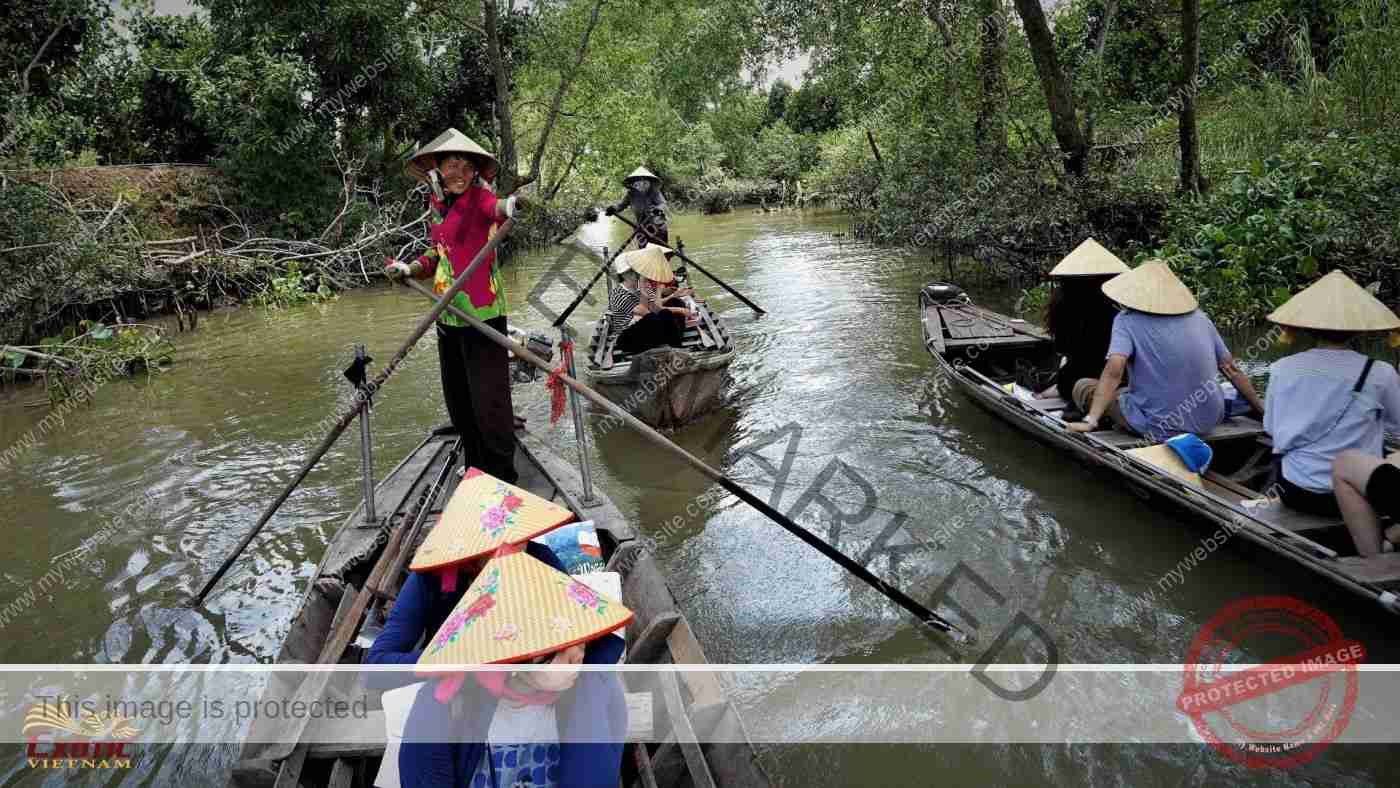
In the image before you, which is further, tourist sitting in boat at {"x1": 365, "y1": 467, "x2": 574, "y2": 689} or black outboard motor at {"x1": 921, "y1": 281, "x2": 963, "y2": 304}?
black outboard motor at {"x1": 921, "y1": 281, "x2": 963, "y2": 304}

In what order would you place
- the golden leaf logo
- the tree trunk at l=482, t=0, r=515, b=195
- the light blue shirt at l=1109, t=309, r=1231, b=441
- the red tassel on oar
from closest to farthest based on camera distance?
the golden leaf logo, the light blue shirt at l=1109, t=309, r=1231, b=441, the red tassel on oar, the tree trunk at l=482, t=0, r=515, b=195

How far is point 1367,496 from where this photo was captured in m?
3.15

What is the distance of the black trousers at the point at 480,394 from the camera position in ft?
13.7

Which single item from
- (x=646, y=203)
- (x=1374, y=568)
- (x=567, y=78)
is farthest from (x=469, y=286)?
(x=567, y=78)

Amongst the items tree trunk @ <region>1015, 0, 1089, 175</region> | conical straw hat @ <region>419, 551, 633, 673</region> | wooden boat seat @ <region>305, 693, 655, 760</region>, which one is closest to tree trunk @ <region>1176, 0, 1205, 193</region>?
tree trunk @ <region>1015, 0, 1089, 175</region>

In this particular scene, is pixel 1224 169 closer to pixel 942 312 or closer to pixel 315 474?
pixel 942 312

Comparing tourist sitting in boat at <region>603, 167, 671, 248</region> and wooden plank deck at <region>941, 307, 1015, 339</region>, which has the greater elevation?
tourist sitting in boat at <region>603, 167, 671, 248</region>

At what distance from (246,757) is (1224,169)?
420 inches

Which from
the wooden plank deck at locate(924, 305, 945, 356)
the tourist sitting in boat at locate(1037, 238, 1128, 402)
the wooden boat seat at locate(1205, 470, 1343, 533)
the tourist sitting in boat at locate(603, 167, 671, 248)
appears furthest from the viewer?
the tourist sitting in boat at locate(603, 167, 671, 248)

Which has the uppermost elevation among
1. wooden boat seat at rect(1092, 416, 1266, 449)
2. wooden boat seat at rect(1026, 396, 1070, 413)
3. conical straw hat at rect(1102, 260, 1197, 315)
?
conical straw hat at rect(1102, 260, 1197, 315)

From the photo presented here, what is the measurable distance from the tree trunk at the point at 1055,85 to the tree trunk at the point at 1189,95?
3.77ft

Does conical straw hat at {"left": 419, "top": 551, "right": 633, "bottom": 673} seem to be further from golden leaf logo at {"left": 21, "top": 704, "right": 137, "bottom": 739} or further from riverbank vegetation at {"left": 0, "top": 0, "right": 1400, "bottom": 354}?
riverbank vegetation at {"left": 0, "top": 0, "right": 1400, "bottom": 354}

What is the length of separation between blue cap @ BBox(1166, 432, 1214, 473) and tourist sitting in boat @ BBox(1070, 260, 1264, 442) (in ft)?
1.15

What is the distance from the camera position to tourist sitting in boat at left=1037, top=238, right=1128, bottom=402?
5.16 m
